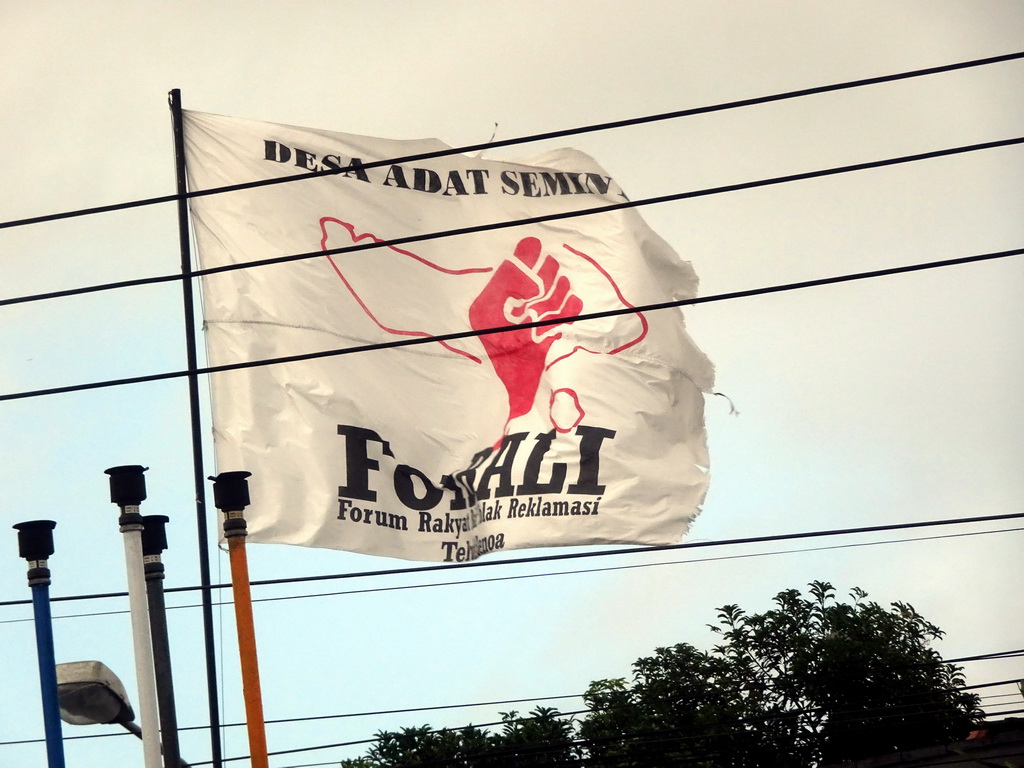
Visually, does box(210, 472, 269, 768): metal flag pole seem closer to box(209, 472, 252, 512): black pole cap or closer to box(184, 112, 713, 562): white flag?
box(209, 472, 252, 512): black pole cap

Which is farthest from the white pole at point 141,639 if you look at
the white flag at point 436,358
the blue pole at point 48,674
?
the white flag at point 436,358

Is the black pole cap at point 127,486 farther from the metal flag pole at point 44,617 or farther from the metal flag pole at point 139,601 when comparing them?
the metal flag pole at point 44,617

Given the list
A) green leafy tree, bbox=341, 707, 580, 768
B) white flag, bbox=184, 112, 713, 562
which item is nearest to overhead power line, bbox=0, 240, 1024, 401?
white flag, bbox=184, 112, 713, 562

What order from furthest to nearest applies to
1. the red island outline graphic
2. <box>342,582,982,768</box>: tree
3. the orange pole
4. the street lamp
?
1. <box>342,582,982,768</box>: tree
2. the red island outline graphic
3. the street lamp
4. the orange pole

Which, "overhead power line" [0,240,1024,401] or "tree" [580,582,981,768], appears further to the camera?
"tree" [580,582,981,768]

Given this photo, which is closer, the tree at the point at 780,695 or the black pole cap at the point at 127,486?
the black pole cap at the point at 127,486

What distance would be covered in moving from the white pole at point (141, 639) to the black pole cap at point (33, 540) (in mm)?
507

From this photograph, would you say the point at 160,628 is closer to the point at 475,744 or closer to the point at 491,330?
the point at 491,330

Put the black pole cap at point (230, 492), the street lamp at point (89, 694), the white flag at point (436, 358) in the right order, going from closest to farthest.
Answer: the black pole cap at point (230, 492), the street lamp at point (89, 694), the white flag at point (436, 358)

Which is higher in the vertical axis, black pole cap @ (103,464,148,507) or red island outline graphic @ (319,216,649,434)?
red island outline graphic @ (319,216,649,434)

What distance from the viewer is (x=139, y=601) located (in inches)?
299

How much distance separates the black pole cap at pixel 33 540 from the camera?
782 cm

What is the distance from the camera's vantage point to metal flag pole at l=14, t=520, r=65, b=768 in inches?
296

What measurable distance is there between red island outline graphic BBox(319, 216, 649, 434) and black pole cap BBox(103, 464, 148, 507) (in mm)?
2309
